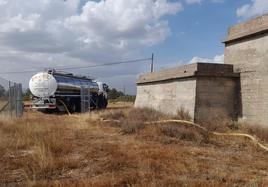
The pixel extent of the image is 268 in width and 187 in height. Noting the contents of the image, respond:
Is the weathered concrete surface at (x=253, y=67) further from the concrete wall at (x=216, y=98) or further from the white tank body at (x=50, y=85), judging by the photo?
the white tank body at (x=50, y=85)

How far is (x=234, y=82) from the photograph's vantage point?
15.9 metres

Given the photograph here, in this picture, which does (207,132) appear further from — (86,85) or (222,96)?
(86,85)

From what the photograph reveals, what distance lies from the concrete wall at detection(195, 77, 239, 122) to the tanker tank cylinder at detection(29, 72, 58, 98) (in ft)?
44.1

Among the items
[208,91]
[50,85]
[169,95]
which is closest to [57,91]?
[50,85]

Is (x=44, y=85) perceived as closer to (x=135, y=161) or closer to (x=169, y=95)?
(x=169, y=95)

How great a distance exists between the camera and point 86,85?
3134cm

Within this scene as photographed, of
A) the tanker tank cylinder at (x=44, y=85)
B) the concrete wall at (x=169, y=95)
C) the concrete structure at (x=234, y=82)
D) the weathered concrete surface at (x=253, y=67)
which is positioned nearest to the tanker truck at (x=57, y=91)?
the tanker tank cylinder at (x=44, y=85)

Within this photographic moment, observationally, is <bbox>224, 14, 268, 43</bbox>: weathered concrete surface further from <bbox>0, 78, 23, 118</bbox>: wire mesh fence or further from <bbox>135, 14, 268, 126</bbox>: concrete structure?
<bbox>0, 78, 23, 118</bbox>: wire mesh fence

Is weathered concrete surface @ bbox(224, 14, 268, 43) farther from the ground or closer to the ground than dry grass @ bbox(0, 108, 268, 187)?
farther from the ground

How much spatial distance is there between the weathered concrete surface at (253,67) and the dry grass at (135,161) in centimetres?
258

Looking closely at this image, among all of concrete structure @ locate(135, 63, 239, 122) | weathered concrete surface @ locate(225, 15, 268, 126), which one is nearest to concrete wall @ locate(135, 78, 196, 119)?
concrete structure @ locate(135, 63, 239, 122)

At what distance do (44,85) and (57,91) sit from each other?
1.05 metres

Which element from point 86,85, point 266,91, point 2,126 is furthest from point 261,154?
point 86,85

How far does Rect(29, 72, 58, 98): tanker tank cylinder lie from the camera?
2577 cm
